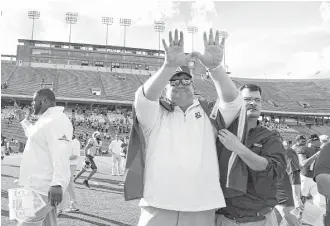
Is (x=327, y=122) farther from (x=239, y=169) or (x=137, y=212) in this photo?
(x=239, y=169)

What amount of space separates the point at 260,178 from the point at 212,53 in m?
0.99

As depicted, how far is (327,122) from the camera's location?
2245 inches

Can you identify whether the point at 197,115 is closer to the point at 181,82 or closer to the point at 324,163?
the point at 181,82

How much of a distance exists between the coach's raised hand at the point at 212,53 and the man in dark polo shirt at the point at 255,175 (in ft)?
1.69

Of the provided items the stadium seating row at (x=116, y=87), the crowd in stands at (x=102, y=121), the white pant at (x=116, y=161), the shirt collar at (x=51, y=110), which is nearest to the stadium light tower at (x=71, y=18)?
the stadium seating row at (x=116, y=87)

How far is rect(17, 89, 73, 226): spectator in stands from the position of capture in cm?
353

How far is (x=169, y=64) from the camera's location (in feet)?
8.32

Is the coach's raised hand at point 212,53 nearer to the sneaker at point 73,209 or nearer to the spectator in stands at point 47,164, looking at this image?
the spectator in stands at point 47,164

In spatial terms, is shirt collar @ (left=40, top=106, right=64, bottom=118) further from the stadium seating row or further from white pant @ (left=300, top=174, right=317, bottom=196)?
the stadium seating row

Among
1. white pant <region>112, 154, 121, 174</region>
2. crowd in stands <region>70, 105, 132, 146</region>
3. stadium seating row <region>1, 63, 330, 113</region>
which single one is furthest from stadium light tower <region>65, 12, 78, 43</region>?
white pant <region>112, 154, 121, 174</region>

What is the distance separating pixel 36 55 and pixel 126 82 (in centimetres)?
1839

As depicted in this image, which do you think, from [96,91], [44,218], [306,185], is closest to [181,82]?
[44,218]

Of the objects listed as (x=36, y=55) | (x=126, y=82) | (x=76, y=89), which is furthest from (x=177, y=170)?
(x=36, y=55)

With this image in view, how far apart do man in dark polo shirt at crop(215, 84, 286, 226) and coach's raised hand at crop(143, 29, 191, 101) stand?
0.57 metres
